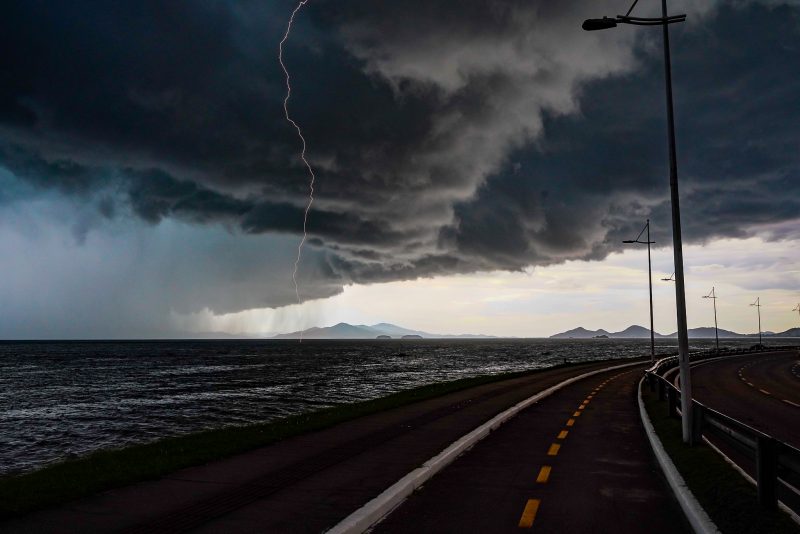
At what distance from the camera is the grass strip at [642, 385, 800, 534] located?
6.86 meters

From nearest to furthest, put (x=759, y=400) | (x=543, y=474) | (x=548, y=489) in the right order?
(x=548, y=489) → (x=543, y=474) → (x=759, y=400)

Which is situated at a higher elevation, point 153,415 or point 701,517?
point 701,517

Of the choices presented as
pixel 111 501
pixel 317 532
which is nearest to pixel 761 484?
pixel 317 532

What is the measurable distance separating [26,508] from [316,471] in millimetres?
4396

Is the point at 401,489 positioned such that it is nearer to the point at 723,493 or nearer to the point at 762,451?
the point at 723,493

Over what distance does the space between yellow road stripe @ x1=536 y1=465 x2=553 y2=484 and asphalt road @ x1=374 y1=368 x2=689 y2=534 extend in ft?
0.06

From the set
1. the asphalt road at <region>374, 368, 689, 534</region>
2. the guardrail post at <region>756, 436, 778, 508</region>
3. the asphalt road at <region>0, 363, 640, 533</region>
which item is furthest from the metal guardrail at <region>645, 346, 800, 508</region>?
the asphalt road at <region>0, 363, 640, 533</region>

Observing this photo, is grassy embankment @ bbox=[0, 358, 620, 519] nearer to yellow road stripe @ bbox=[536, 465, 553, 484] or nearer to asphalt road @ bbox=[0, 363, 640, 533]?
asphalt road @ bbox=[0, 363, 640, 533]

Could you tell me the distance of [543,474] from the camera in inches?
406

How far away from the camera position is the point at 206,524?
707 centimetres

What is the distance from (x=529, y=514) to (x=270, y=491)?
391cm

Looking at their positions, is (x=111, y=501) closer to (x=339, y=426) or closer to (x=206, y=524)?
(x=206, y=524)

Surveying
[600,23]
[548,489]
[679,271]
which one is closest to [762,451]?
[548,489]

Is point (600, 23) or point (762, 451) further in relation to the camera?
point (600, 23)
